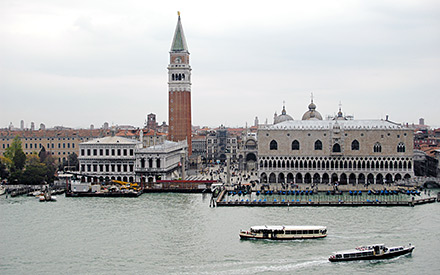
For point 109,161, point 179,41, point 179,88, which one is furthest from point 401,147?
point 179,41

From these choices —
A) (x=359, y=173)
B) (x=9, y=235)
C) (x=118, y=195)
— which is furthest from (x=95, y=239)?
(x=359, y=173)

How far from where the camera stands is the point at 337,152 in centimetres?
5316

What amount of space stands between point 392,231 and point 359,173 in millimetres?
21212

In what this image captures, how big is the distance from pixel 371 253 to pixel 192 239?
1003 centimetres

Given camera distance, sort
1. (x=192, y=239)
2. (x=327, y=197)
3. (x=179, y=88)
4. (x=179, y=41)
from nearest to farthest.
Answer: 1. (x=192, y=239)
2. (x=327, y=197)
3. (x=179, y=88)
4. (x=179, y=41)

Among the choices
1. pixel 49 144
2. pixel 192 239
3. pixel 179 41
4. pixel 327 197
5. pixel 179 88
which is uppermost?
pixel 179 41

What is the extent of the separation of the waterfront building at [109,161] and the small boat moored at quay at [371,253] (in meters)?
31.8

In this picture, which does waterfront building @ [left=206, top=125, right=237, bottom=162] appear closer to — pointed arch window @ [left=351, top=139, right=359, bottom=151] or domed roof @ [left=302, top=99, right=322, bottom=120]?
domed roof @ [left=302, top=99, right=322, bottom=120]

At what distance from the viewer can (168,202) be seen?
44500 millimetres

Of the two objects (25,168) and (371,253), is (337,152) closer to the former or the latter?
(371,253)

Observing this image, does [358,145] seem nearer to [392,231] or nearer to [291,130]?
[291,130]

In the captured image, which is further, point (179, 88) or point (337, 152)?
point (179, 88)

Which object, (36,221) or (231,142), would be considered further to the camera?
(231,142)

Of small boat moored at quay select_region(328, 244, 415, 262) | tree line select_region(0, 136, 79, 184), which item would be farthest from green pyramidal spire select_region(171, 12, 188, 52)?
small boat moored at quay select_region(328, 244, 415, 262)
